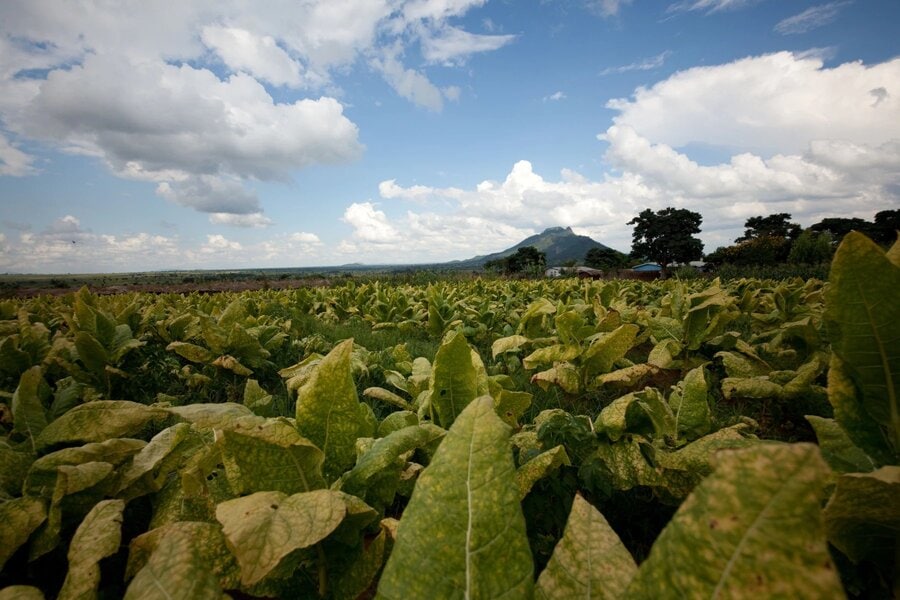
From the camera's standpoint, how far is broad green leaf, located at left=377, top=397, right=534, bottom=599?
700 millimetres

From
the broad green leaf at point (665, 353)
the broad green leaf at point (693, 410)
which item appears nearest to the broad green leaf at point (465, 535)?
the broad green leaf at point (693, 410)

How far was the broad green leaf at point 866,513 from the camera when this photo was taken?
2.55 feet

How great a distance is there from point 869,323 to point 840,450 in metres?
0.48

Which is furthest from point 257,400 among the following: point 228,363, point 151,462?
point 228,363

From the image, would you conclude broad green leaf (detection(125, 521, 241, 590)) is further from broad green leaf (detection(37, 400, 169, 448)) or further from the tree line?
the tree line

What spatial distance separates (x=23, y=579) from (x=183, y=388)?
160 inches

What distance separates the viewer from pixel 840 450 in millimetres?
1188

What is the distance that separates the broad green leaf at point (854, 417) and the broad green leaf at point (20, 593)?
1769 mm

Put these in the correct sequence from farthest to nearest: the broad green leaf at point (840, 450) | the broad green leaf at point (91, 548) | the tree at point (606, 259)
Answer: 1. the tree at point (606, 259)
2. the broad green leaf at point (840, 450)
3. the broad green leaf at point (91, 548)

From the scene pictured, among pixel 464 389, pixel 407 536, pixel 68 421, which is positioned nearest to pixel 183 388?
pixel 68 421

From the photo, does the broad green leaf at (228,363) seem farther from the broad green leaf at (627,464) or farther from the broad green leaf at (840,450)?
the broad green leaf at (840,450)

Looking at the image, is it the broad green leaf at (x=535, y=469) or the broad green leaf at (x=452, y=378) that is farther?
the broad green leaf at (x=452, y=378)

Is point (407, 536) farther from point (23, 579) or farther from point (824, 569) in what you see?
point (23, 579)

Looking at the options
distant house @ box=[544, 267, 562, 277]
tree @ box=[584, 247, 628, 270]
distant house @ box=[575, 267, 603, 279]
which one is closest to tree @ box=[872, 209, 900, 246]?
distant house @ box=[575, 267, 603, 279]
